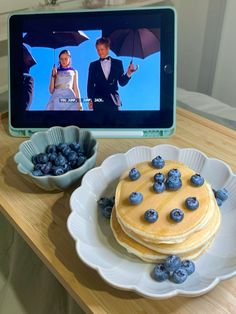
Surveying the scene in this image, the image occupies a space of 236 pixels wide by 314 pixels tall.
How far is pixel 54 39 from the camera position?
780 millimetres

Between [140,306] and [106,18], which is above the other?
[106,18]

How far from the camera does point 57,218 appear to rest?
0.63 m

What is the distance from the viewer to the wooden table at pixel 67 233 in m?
0.50

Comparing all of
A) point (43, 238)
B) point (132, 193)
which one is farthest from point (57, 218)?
point (132, 193)

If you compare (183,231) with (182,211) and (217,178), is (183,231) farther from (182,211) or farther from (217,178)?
(217,178)

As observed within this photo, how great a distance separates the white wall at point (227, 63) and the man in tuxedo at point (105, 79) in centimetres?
88

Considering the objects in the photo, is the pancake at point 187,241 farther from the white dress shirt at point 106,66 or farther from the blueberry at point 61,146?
the white dress shirt at point 106,66

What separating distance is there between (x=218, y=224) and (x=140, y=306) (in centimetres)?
16

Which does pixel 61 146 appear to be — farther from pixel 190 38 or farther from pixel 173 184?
pixel 190 38

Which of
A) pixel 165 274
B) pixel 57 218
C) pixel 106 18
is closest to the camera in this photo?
pixel 165 274

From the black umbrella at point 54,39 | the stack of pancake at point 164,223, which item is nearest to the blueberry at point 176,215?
the stack of pancake at point 164,223

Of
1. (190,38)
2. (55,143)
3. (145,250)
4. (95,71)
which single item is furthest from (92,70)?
(190,38)

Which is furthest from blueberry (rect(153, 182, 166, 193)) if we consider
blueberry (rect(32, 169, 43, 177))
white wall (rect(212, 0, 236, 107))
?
white wall (rect(212, 0, 236, 107))

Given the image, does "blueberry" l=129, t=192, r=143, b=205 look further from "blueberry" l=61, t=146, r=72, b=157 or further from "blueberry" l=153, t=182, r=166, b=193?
"blueberry" l=61, t=146, r=72, b=157
